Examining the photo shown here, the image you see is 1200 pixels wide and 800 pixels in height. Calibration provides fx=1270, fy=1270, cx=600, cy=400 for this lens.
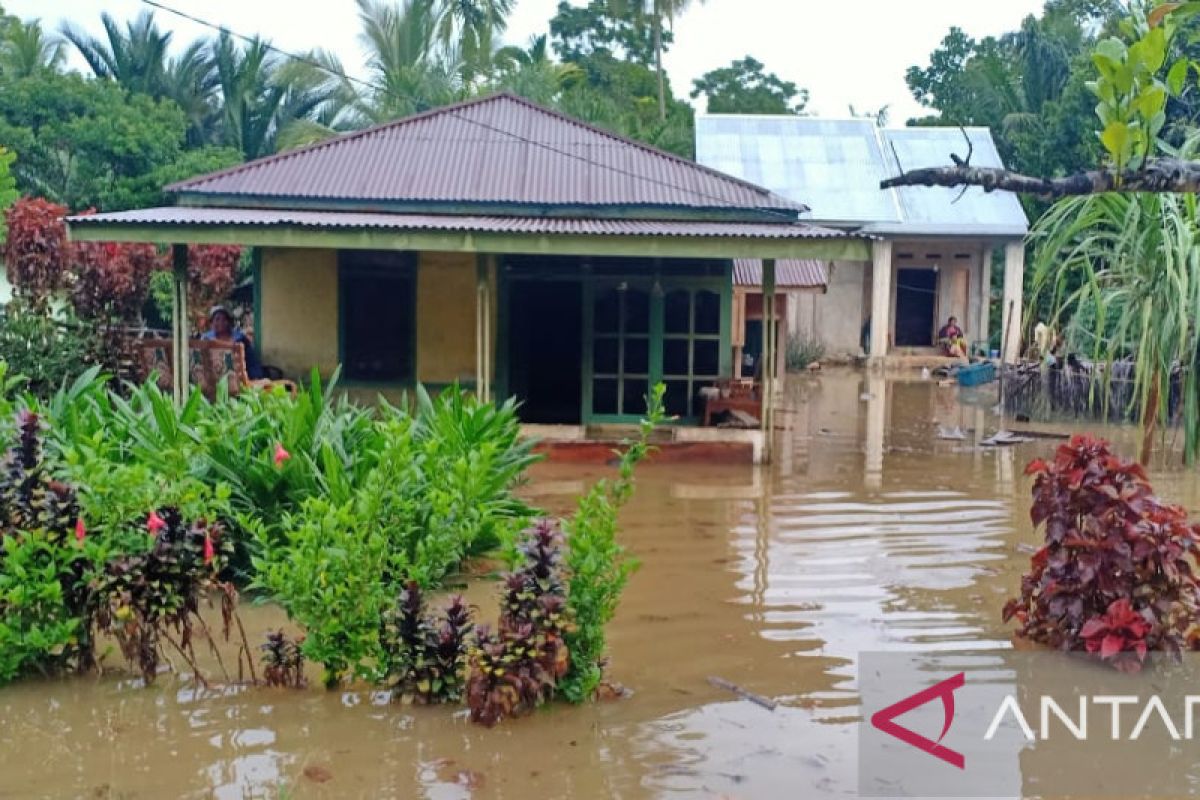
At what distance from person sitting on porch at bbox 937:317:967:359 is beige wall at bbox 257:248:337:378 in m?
16.1

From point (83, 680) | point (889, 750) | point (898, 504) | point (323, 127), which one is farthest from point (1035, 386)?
point (323, 127)

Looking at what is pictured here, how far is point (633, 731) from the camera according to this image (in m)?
5.14

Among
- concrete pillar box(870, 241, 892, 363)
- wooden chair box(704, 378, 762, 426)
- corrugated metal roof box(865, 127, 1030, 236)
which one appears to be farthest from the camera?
concrete pillar box(870, 241, 892, 363)

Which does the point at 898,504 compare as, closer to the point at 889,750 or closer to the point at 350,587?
the point at 889,750

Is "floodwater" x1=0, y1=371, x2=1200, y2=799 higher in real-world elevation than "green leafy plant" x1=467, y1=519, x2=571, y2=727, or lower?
lower

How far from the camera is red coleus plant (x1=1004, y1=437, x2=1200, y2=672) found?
5.59 m

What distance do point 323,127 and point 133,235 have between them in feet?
57.8

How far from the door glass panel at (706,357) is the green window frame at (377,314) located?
10.2 ft

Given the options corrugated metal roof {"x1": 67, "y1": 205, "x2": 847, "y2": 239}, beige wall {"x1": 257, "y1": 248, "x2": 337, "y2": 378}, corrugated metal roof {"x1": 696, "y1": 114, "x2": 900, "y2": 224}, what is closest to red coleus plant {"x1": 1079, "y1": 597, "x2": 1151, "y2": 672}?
corrugated metal roof {"x1": 67, "y1": 205, "x2": 847, "y2": 239}

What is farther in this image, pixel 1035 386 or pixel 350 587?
pixel 1035 386

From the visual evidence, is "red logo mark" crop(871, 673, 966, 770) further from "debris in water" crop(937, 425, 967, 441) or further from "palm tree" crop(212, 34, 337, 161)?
"palm tree" crop(212, 34, 337, 161)

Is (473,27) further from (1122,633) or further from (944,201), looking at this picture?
(1122,633)

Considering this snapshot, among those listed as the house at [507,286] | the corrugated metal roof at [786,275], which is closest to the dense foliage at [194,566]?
the house at [507,286]

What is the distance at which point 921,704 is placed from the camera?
18.0 ft
